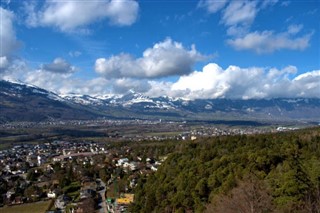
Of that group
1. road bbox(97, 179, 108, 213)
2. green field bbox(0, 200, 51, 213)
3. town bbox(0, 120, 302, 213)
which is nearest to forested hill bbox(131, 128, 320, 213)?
road bbox(97, 179, 108, 213)

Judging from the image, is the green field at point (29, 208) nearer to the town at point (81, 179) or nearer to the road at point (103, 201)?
the town at point (81, 179)

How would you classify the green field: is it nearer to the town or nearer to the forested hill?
the town

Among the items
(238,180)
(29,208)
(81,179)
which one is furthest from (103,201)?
(238,180)

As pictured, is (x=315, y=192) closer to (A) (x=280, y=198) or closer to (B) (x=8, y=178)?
(A) (x=280, y=198)

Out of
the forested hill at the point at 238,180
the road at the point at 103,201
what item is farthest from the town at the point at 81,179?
the forested hill at the point at 238,180

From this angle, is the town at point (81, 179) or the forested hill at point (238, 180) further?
the town at point (81, 179)

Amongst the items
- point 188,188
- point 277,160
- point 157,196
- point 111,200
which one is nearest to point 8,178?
point 111,200
